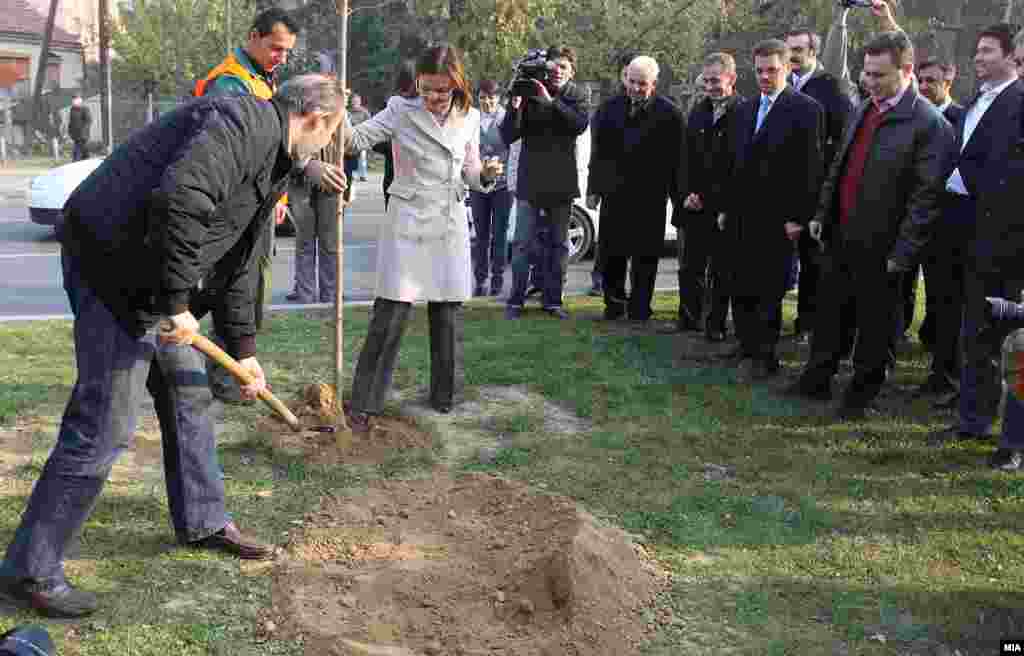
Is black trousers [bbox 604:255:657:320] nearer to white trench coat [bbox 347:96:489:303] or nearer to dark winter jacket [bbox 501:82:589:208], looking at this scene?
dark winter jacket [bbox 501:82:589:208]

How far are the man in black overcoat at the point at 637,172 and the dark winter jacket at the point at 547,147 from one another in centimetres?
24

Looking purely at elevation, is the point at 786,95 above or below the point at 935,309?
above

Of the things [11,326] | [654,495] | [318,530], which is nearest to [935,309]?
[654,495]

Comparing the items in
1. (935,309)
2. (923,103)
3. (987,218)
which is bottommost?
(935,309)

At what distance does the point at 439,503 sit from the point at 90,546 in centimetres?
153

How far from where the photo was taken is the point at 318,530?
15.1 feet

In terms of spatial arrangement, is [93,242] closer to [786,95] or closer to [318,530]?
[318,530]

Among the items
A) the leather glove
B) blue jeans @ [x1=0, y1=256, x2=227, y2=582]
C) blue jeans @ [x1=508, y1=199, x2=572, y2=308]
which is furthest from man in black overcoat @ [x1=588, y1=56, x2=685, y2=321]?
blue jeans @ [x1=0, y1=256, x2=227, y2=582]

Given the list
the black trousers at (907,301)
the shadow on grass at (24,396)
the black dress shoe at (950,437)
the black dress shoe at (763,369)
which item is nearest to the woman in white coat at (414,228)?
the shadow on grass at (24,396)

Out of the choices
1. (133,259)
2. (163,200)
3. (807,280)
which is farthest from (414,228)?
(807,280)

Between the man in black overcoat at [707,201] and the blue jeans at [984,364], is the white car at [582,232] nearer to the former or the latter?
the man in black overcoat at [707,201]

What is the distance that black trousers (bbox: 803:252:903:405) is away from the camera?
633 cm

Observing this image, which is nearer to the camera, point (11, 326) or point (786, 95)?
point (786, 95)

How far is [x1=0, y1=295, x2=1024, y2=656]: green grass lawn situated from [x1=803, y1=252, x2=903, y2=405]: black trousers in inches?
10.8
